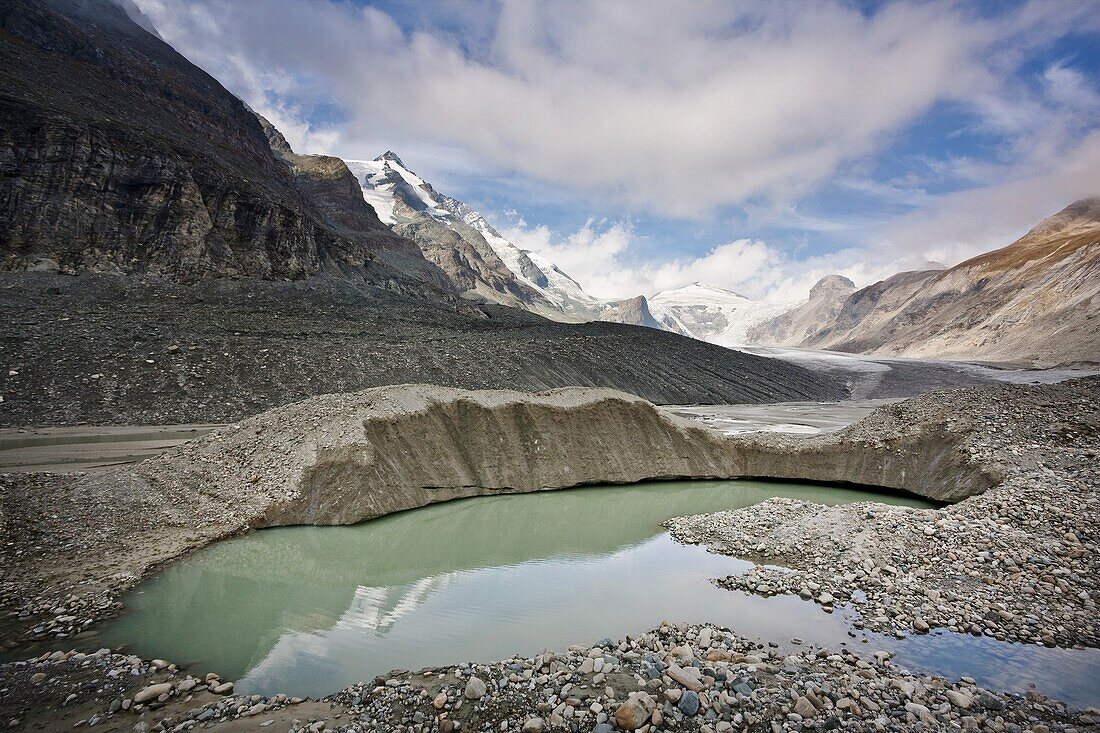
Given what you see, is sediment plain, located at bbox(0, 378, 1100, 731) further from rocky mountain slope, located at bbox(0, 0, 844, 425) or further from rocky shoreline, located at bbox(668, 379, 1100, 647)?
rocky mountain slope, located at bbox(0, 0, 844, 425)

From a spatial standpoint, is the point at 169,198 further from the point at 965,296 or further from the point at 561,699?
the point at 965,296

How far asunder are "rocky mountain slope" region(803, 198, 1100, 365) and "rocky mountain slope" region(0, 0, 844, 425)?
151 feet

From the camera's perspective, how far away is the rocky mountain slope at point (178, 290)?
2902 centimetres

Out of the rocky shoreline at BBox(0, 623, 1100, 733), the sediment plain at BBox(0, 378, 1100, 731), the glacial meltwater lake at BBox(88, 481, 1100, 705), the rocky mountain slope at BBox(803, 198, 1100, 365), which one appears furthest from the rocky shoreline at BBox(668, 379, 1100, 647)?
the rocky mountain slope at BBox(803, 198, 1100, 365)

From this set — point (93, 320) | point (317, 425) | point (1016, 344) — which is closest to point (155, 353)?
point (93, 320)

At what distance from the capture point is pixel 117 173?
147 ft

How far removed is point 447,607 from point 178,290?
45.6 m

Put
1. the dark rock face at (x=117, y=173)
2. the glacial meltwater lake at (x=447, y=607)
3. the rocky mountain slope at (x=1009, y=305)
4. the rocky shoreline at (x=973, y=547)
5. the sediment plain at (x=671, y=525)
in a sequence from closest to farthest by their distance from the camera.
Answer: the sediment plain at (x=671, y=525) < the glacial meltwater lake at (x=447, y=607) < the rocky shoreline at (x=973, y=547) < the dark rock face at (x=117, y=173) < the rocky mountain slope at (x=1009, y=305)

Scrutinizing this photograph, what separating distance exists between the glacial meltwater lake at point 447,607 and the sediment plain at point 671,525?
51 cm

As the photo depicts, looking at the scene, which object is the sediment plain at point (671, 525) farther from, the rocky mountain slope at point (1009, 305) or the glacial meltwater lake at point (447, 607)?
the rocky mountain slope at point (1009, 305)

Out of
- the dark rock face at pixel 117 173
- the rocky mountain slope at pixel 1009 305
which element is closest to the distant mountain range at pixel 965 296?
the rocky mountain slope at pixel 1009 305

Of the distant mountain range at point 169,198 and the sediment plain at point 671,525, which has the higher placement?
the distant mountain range at point 169,198

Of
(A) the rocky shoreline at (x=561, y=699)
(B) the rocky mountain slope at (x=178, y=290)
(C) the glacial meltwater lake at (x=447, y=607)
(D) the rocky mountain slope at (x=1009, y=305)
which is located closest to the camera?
(A) the rocky shoreline at (x=561, y=699)

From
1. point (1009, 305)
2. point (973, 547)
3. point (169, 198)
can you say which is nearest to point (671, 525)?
point (973, 547)
